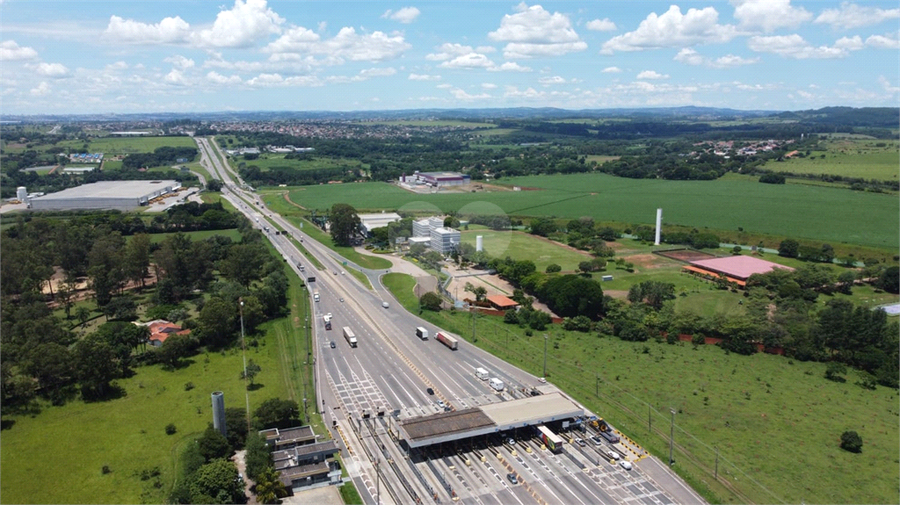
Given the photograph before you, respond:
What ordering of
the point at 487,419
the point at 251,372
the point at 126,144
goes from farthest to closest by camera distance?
the point at 126,144
the point at 251,372
the point at 487,419

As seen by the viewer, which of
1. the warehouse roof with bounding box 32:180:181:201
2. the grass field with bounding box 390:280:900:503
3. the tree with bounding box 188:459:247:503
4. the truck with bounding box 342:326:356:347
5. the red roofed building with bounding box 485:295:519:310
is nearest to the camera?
the tree with bounding box 188:459:247:503

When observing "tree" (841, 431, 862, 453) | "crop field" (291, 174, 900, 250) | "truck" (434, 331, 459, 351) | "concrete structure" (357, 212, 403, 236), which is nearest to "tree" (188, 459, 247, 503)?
"truck" (434, 331, 459, 351)

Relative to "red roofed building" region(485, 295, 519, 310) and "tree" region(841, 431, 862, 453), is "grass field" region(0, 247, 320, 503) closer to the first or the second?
"red roofed building" region(485, 295, 519, 310)

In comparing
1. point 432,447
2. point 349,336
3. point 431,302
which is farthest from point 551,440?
point 431,302

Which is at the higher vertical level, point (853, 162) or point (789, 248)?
point (853, 162)

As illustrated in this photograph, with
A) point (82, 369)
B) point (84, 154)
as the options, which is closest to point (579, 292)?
point (82, 369)

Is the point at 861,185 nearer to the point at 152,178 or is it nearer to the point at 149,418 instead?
the point at 149,418

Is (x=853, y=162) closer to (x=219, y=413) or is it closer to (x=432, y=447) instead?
(x=432, y=447)
